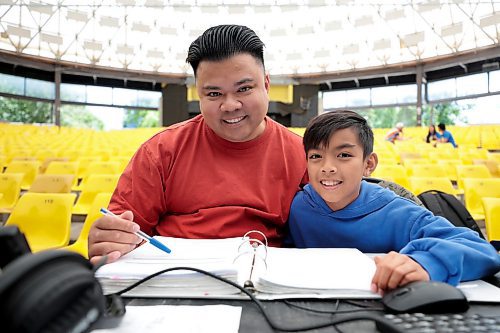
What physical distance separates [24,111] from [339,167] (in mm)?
24534

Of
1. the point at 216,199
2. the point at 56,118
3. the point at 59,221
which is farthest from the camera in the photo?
the point at 56,118

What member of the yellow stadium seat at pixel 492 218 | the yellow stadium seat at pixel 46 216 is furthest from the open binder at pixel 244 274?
the yellow stadium seat at pixel 46 216

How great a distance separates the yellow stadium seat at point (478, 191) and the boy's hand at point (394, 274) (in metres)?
3.31

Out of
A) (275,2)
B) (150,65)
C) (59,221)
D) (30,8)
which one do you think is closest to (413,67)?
(275,2)

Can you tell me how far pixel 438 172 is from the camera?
4.95 meters

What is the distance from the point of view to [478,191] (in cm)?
376

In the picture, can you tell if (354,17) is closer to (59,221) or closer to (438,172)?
(438,172)

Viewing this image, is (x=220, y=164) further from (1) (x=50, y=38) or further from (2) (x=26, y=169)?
(1) (x=50, y=38)

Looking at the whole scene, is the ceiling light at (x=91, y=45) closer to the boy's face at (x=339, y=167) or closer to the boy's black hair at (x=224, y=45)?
the boy's black hair at (x=224, y=45)

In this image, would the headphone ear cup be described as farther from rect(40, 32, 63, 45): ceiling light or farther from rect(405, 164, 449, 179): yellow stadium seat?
rect(40, 32, 63, 45): ceiling light

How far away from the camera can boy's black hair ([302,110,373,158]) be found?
4.41ft

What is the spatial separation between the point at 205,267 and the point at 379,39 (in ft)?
71.6

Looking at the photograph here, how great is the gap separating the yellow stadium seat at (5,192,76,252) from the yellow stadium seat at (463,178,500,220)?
367cm

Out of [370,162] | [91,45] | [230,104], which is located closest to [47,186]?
[230,104]
